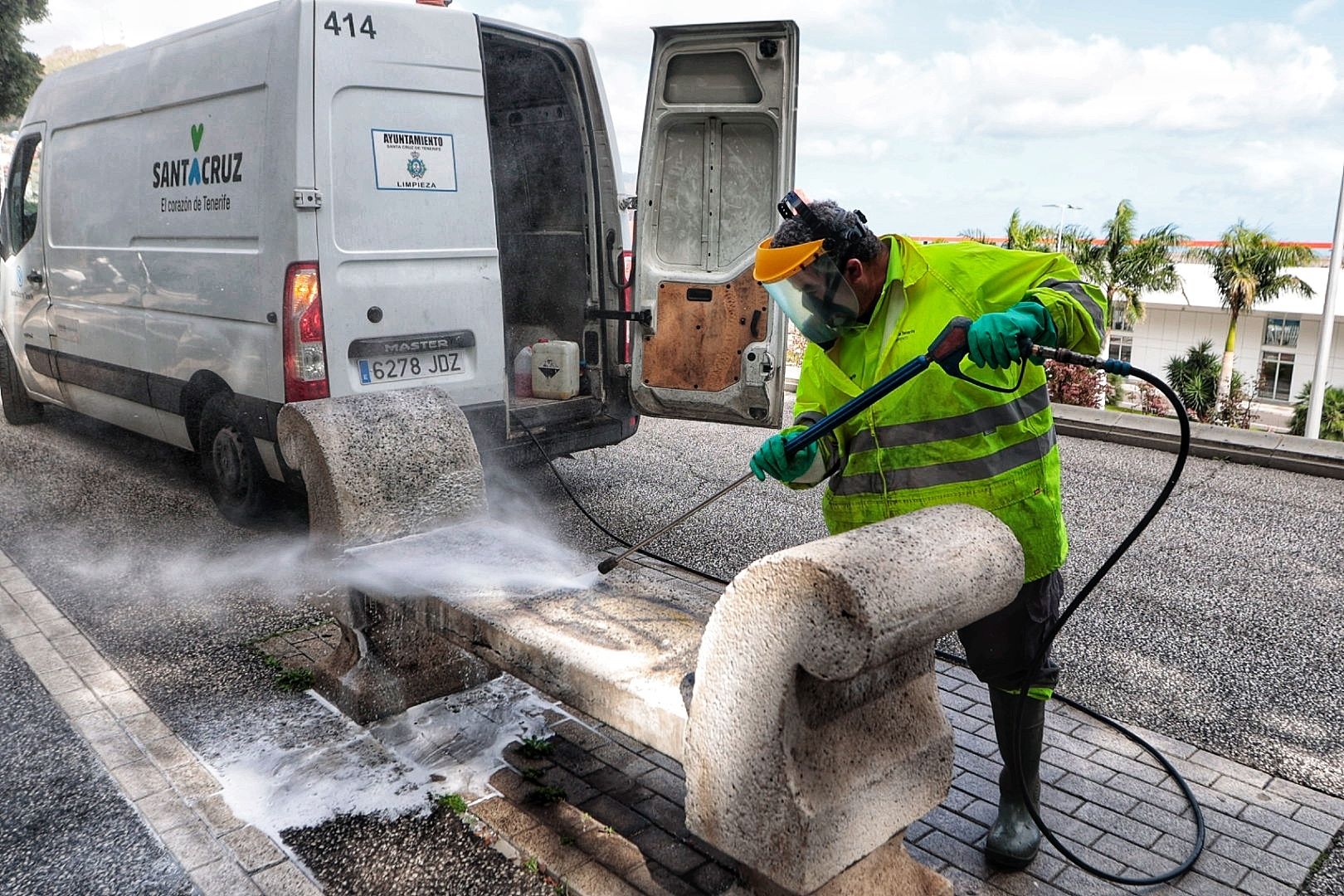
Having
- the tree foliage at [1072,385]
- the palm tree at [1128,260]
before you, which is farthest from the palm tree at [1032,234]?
the tree foliage at [1072,385]

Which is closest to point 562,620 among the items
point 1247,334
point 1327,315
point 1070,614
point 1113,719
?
point 1070,614

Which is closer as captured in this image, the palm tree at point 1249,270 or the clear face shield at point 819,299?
the clear face shield at point 819,299

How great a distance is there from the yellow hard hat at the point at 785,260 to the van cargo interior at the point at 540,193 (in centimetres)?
364

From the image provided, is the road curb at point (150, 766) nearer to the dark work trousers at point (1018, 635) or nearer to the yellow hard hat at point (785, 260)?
the dark work trousers at point (1018, 635)

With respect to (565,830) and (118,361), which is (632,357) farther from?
(565,830)

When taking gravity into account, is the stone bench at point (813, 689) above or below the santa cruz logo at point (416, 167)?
below

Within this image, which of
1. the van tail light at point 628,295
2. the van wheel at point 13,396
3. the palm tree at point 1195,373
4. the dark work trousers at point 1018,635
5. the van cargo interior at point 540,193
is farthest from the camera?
the palm tree at point 1195,373

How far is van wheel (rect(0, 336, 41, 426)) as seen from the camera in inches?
340

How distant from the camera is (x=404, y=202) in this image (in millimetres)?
5148

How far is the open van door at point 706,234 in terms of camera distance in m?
6.09

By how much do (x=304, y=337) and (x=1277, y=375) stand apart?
43227mm

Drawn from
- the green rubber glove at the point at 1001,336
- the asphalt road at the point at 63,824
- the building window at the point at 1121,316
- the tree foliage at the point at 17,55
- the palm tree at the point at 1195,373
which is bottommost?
the palm tree at the point at 1195,373

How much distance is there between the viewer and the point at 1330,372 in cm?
3744

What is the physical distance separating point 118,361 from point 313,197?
2.66 m
